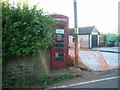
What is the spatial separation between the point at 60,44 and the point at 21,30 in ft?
7.24

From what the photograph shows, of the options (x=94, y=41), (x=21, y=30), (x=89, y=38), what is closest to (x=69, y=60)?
(x=21, y=30)

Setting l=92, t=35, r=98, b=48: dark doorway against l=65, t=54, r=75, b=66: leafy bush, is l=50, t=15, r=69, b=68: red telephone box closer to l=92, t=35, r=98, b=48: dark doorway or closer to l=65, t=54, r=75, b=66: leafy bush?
l=65, t=54, r=75, b=66: leafy bush

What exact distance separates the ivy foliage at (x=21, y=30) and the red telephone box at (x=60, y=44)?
1.28 meters

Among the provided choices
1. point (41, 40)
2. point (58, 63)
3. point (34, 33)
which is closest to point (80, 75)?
point (58, 63)

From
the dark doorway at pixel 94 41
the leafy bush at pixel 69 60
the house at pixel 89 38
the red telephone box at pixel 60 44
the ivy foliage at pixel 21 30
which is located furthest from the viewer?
the dark doorway at pixel 94 41

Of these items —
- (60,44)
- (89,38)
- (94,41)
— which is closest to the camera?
(60,44)

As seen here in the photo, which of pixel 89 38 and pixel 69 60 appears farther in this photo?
pixel 89 38

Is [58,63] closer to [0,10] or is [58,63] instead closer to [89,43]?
[0,10]

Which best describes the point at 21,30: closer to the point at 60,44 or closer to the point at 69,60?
the point at 60,44

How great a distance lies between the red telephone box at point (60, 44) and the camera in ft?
19.1

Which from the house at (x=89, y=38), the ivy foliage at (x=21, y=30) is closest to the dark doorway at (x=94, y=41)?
the house at (x=89, y=38)

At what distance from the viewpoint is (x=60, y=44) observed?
594 centimetres

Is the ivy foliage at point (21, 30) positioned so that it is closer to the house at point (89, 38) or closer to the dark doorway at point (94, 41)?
the house at point (89, 38)

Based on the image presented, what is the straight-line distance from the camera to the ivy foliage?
4129 mm
